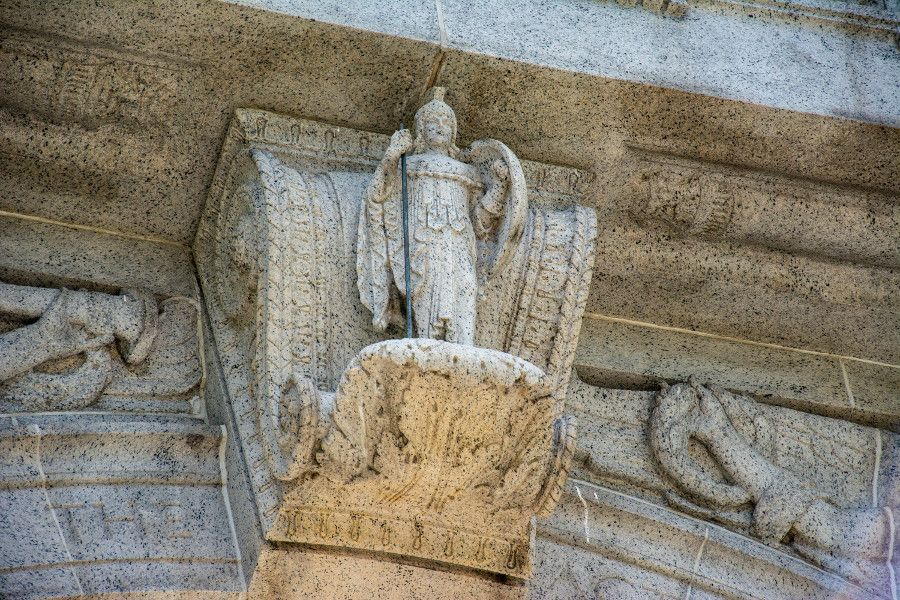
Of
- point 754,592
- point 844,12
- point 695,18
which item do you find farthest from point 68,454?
point 844,12

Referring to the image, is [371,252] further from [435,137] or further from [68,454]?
[68,454]

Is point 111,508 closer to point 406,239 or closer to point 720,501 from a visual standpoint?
point 406,239

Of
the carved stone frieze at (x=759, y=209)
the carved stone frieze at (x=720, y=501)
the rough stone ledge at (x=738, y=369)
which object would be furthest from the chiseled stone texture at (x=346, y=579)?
the carved stone frieze at (x=759, y=209)

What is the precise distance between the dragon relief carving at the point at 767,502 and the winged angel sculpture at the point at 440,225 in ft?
2.49

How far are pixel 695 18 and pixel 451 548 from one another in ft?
5.60

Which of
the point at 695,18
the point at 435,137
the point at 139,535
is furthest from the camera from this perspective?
the point at 695,18

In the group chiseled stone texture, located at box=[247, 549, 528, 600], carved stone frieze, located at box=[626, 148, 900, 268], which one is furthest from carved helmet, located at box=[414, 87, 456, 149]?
chiseled stone texture, located at box=[247, 549, 528, 600]

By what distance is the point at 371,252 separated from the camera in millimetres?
4211

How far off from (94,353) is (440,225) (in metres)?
0.97

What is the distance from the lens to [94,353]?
14.1 ft

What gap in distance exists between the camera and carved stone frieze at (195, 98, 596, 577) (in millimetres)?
3859

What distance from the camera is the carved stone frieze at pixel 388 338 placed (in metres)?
3.86

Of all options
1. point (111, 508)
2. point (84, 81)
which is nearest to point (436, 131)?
point (84, 81)

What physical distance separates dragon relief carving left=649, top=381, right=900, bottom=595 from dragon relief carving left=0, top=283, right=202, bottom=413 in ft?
4.34
